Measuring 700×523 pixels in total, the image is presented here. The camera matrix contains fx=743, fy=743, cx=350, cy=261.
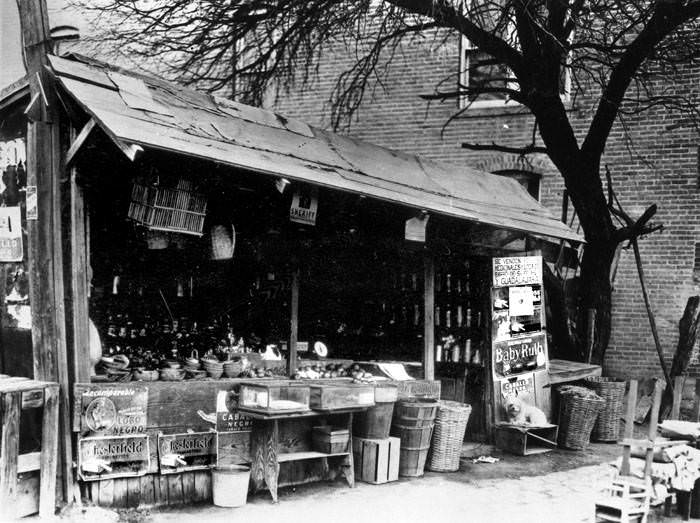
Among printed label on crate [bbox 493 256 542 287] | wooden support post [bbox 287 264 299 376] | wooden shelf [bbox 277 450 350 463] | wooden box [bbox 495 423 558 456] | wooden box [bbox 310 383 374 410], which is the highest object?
printed label on crate [bbox 493 256 542 287]

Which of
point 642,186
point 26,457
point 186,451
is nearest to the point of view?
point 26,457

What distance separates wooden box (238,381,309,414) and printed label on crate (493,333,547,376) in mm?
3793

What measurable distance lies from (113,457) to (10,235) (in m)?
2.13

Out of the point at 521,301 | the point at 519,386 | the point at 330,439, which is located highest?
the point at 521,301

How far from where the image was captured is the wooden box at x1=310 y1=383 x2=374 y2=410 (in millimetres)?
7059

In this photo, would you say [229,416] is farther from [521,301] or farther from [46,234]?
[521,301]

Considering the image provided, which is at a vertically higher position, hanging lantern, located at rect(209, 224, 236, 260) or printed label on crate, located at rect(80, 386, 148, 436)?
hanging lantern, located at rect(209, 224, 236, 260)

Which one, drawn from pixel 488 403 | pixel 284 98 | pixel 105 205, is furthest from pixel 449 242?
pixel 284 98

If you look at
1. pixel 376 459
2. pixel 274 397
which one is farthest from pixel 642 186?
pixel 274 397

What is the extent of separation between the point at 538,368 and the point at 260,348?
427cm

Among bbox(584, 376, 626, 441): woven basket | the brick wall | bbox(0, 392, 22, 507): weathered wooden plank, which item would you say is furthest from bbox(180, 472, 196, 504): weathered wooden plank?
the brick wall

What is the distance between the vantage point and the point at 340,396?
23.6 ft

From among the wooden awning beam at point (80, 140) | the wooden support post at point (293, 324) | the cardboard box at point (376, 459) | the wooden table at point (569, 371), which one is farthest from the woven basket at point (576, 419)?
the wooden awning beam at point (80, 140)

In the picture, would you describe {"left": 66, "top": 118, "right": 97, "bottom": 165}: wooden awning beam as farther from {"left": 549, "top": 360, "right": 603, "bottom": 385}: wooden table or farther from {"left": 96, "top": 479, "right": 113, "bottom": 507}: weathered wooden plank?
{"left": 549, "top": 360, "right": 603, "bottom": 385}: wooden table
